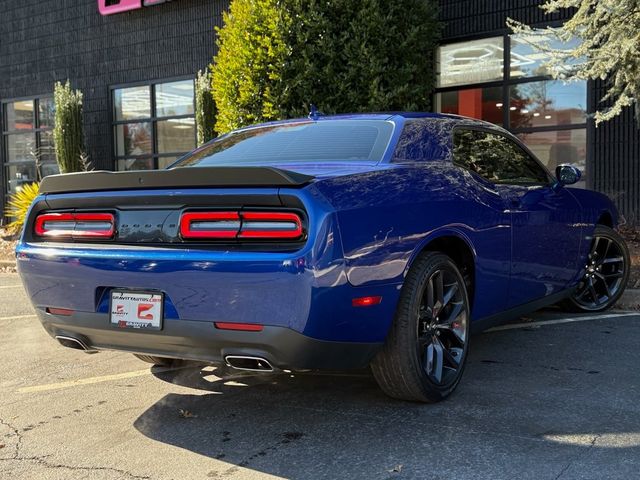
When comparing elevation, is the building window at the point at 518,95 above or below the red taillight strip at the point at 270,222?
above

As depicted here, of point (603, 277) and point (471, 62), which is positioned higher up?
point (471, 62)

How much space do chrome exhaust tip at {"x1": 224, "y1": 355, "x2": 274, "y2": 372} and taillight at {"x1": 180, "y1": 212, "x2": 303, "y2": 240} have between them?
0.51 meters

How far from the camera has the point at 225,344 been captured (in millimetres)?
2896

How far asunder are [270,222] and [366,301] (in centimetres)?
54

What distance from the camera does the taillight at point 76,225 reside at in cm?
323

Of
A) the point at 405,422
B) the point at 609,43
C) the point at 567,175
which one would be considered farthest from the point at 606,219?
the point at 405,422

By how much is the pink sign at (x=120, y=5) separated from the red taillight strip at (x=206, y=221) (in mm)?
12506

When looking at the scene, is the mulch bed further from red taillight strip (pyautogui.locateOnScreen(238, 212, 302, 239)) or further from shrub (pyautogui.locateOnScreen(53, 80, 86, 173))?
shrub (pyautogui.locateOnScreen(53, 80, 86, 173))

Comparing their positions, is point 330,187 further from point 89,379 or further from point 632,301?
point 632,301

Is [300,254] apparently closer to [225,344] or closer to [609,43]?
[225,344]

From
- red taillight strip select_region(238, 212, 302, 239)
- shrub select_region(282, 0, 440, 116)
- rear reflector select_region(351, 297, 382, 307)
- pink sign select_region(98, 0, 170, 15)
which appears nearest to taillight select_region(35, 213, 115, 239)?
red taillight strip select_region(238, 212, 302, 239)

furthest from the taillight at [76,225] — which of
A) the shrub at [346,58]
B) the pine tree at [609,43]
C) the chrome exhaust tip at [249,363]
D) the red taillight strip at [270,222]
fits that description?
the shrub at [346,58]

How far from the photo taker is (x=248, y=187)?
9.55 ft

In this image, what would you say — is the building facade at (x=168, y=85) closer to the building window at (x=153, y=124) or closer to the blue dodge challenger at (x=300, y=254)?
the building window at (x=153, y=124)
